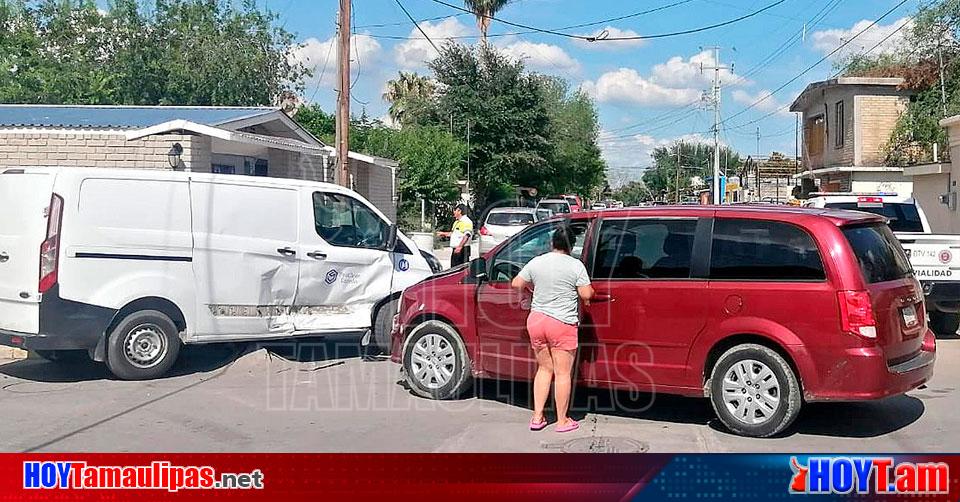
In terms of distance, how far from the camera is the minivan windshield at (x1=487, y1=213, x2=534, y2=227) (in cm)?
2677

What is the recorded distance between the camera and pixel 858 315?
6.35m

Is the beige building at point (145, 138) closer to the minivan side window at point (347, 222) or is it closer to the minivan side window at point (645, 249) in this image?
the minivan side window at point (347, 222)

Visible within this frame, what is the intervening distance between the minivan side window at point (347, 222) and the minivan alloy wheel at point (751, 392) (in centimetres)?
504

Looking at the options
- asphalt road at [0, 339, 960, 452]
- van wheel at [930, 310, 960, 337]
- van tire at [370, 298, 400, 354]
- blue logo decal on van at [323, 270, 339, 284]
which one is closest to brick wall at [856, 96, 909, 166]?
van wheel at [930, 310, 960, 337]

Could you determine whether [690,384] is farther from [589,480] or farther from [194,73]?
[194,73]

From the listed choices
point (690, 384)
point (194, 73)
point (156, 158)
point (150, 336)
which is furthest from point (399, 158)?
point (690, 384)

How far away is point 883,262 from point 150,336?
6.89m

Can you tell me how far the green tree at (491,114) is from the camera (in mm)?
47406

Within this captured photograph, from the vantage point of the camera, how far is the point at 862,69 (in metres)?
38.2

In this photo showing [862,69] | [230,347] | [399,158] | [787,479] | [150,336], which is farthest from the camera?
[862,69]

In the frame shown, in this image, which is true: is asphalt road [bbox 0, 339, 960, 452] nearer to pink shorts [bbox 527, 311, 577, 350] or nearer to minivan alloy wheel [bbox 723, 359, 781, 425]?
minivan alloy wheel [bbox 723, 359, 781, 425]

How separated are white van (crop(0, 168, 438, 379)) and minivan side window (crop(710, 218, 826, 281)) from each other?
4559 millimetres

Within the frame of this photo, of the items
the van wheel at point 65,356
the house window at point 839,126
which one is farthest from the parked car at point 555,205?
the van wheel at point 65,356

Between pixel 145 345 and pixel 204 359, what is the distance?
4.13 feet
